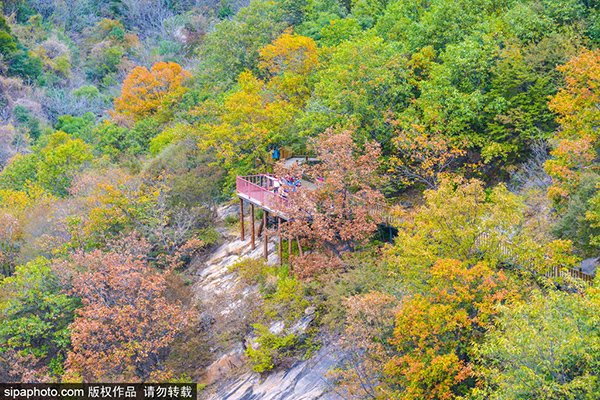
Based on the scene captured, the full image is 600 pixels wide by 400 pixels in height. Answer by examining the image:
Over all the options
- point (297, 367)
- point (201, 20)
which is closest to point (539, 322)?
point (297, 367)

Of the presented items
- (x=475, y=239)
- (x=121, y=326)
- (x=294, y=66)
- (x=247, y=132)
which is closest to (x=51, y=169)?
(x=247, y=132)

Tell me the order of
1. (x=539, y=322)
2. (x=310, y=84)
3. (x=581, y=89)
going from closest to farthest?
(x=539, y=322) < (x=581, y=89) < (x=310, y=84)

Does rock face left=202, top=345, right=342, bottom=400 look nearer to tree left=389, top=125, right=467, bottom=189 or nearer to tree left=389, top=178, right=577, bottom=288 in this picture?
tree left=389, top=178, right=577, bottom=288

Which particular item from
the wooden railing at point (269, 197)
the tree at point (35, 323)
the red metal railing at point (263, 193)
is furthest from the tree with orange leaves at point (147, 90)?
the tree at point (35, 323)

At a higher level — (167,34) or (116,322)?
(167,34)

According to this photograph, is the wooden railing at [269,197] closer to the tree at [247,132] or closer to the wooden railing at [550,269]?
the tree at [247,132]

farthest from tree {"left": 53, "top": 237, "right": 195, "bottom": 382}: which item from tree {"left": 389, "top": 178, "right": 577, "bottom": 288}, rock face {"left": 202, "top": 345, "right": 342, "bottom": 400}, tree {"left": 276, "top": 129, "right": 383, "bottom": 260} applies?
tree {"left": 389, "top": 178, "right": 577, "bottom": 288}

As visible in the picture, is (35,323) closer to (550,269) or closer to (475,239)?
(475,239)

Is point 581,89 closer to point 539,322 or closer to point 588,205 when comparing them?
point 588,205
